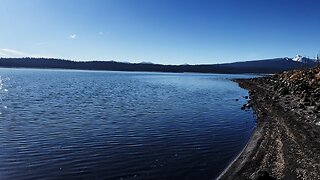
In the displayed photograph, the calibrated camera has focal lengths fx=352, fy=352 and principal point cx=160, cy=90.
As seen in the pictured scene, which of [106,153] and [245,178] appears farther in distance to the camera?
[106,153]

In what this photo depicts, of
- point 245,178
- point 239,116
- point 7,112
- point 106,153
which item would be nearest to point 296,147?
point 245,178

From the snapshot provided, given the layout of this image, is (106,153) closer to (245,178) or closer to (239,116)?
(245,178)

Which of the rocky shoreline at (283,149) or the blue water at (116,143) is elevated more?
the rocky shoreline at (283,149)

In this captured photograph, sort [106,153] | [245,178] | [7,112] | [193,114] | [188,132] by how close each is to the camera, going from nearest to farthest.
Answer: [245,178] < [106,153] < [188,132] < [7,112] < [193,114]

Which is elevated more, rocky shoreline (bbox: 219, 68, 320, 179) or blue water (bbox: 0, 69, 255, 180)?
rocky shoreline (bbox: 219, 68, 320, 179)

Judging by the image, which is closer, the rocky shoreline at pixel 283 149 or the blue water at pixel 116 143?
the rocky shoreline at pixel 283 149

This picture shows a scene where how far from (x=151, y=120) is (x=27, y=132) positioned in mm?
12044

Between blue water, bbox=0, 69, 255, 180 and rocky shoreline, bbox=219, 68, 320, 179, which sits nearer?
rocky shoreline, bbox=219, 68, 320, 179

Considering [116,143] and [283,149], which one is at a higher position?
[283,149]

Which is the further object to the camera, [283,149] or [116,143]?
[116,143]

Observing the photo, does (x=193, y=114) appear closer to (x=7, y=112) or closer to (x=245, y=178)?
(x=7, y=112)

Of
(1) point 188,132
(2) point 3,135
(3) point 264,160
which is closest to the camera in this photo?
(3) point 264,160

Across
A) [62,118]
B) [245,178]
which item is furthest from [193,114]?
[245,178]

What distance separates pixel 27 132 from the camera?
27016 mm
